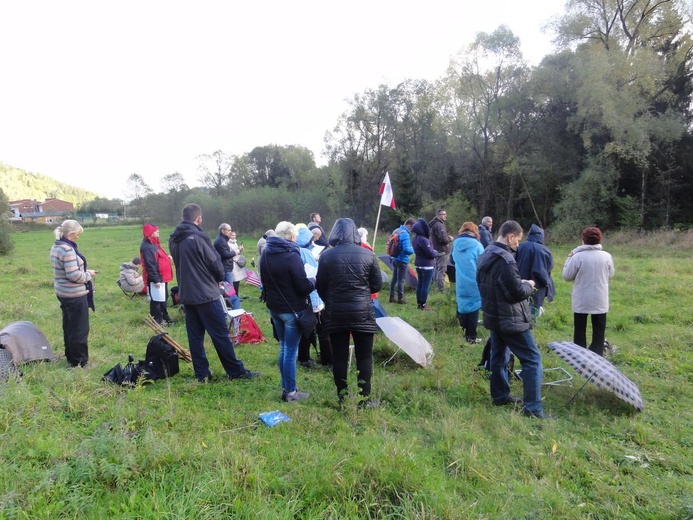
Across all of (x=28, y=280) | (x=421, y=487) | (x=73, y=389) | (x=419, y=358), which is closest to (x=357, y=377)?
(x=419, y=358)

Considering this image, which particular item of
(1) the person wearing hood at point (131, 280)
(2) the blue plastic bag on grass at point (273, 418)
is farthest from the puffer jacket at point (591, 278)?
(1) the person wearing hood at point (131, 280)

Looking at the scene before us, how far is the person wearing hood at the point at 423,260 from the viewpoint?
8.14 m

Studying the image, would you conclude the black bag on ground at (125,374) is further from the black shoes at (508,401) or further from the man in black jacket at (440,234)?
the man in black jacket at (440,234)

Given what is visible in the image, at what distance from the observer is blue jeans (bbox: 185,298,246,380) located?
15.7 feet

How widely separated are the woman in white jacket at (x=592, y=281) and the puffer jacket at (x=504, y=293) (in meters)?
1.82

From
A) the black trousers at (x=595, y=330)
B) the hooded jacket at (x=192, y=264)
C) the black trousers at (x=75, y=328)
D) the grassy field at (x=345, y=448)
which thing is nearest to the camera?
the grassy field at (x=345, y=448)

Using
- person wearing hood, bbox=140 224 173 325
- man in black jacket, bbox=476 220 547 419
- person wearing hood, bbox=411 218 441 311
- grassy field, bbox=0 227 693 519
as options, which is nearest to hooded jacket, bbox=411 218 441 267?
person wearing hood, bbox=411 218 441 311

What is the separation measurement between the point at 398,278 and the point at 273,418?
599 centimetres

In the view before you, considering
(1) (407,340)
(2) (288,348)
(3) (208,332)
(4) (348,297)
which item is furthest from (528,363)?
(3) (208,332)

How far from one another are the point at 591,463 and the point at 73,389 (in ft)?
15.3

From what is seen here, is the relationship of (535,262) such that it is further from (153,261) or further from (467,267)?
(153,261)

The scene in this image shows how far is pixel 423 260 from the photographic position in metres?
8.27

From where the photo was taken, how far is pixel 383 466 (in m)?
2.74

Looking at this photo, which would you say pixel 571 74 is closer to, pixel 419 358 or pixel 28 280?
pixel 419 358
